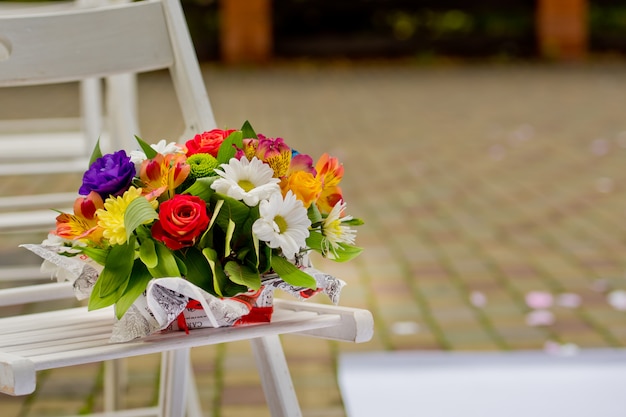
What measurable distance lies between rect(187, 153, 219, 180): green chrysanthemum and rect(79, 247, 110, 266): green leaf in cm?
18

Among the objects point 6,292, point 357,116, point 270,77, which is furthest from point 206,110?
point 270,77

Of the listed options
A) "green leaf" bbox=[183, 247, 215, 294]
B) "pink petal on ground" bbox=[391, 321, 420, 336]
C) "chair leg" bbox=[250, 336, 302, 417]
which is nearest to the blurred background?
"pink petal on ground" bbox=[391, 321, 420, 336]

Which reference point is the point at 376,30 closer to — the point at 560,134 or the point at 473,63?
the point at 473,63

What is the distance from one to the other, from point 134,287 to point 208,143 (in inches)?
11.4

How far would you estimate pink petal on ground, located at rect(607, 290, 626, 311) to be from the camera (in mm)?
3699

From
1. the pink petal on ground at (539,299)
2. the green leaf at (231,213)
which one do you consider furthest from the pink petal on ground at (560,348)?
the green leaf at (231,213)

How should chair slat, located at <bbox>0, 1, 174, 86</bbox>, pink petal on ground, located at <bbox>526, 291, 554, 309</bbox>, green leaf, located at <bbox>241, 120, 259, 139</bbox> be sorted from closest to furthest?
green leaf, located at <bbox>241, 120, 259, 139</bbox>, chair slat, located at <bbox>0, 1, 174, 86</bbox>, pink petal on ground, located at <bbox>526, 291, 554, 309</bbox>

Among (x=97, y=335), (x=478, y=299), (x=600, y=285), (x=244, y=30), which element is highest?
(x=244, y=30)

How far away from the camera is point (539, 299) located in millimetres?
3762

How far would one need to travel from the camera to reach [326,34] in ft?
42.3

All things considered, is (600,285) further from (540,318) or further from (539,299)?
(540,318)

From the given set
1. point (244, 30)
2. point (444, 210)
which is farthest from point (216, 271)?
point (244, 30)

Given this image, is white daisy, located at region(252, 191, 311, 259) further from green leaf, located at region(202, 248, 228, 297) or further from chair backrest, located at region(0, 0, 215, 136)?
chair backrest, located at region(0, 0, 215, 136)

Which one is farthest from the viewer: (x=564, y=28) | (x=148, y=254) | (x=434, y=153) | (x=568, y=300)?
(x=564, y=28)
